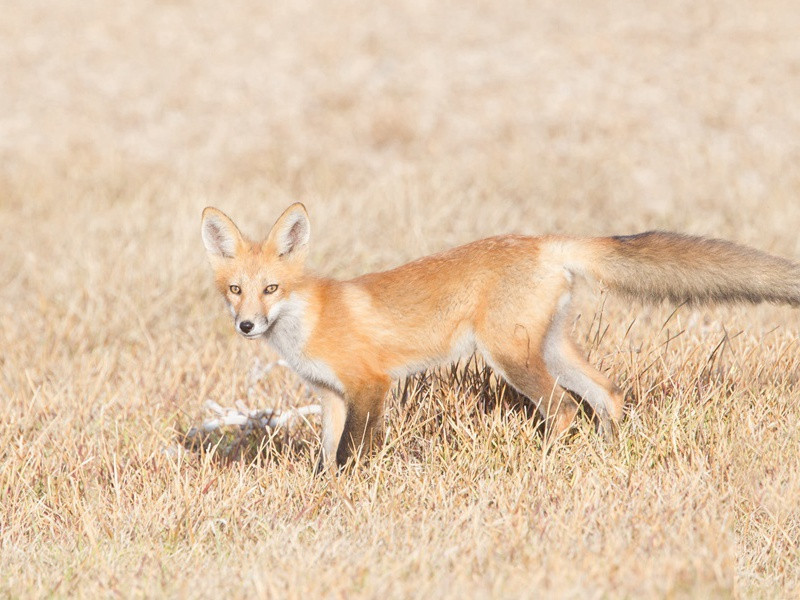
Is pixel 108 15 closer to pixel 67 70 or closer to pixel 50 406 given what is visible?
pixel 67 70

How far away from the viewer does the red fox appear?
4293 millimetres

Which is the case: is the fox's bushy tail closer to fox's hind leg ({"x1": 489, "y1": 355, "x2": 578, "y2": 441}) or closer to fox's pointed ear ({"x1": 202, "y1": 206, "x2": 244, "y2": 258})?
fox's hind leg ({"x1": 489, "y1": 355, "x2": 578, "y2": 441})

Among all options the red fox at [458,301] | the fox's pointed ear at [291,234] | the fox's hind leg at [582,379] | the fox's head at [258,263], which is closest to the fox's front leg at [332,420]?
the red fox at [458,301]

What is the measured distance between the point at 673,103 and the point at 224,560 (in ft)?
44.3

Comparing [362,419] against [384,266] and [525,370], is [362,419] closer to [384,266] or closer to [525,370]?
[525,370]

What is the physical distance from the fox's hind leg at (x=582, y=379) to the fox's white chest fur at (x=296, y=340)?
1.02 m

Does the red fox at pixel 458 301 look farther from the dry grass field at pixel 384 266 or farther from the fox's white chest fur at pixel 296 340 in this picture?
the dry grass field at pixel 384 266

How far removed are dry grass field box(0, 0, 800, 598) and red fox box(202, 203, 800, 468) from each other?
306mm

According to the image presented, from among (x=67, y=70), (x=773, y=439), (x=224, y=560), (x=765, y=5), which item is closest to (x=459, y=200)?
(x=773, y=439)

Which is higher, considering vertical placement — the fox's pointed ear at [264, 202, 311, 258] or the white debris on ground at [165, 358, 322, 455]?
the fox's pointed ear at [264, 202, 311, 258]

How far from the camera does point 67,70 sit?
1784cm

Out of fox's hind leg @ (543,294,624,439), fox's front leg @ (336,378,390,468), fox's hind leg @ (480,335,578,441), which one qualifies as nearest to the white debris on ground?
fox's front leg @ (336,378,390,468)

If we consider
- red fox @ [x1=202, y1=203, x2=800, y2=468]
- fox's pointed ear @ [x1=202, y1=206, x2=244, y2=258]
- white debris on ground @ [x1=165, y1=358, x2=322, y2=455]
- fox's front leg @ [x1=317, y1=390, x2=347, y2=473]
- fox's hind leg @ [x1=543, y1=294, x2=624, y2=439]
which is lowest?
white debris on ground @ [x1=165, y1=358, x2=322, y2=455]

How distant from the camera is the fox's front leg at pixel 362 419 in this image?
434cm
